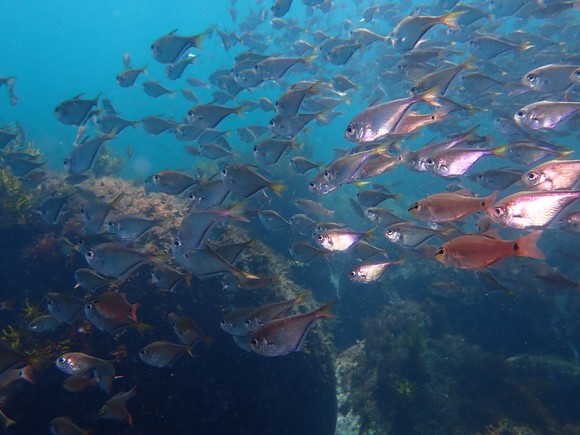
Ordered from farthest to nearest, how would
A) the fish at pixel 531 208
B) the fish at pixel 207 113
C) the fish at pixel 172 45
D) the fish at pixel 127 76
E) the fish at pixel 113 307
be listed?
the fish at pixel 127 76, the fish at pixel 172 45, the fish at pixel 207 113, the fish at pixel 113 307, the fish at pixel 531 208

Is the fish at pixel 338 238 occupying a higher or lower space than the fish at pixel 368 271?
higher

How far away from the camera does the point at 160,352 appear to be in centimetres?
416

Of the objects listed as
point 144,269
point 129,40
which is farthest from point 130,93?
point 144,269

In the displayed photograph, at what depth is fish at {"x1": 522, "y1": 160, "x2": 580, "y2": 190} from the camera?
137 inches

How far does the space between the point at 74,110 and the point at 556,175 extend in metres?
7.13

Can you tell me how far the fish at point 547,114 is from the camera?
4.56 metres

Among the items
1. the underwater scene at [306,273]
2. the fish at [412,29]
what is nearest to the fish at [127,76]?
the underwater scene at [306,273]

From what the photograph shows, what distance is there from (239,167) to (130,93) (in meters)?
124

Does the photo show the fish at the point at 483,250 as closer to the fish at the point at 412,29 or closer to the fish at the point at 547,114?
the fish at the point at 547,114

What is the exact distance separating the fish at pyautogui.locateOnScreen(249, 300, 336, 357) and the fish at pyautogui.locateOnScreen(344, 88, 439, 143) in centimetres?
218

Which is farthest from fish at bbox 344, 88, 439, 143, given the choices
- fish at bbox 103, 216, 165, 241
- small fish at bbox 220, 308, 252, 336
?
fish at bbox 103, 216, 165, 241

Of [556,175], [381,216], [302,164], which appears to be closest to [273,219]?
[302,164]

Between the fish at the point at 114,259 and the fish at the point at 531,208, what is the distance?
3.82 m

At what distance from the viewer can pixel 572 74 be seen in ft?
17.8
